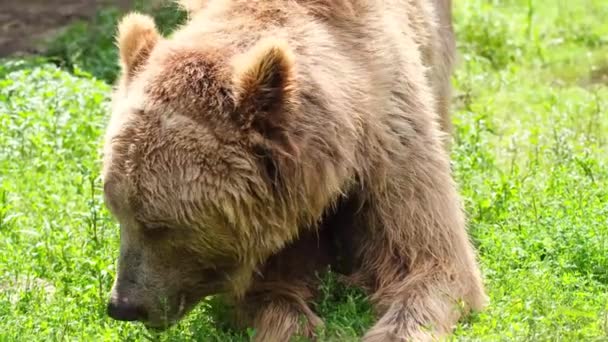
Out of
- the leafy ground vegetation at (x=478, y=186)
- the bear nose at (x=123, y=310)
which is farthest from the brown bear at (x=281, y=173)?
the leafy ground vegetation at (x=478, y=186)

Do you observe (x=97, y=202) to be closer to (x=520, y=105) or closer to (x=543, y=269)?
(x=543, y=269)

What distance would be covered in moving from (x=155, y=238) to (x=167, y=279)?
7.0 inches

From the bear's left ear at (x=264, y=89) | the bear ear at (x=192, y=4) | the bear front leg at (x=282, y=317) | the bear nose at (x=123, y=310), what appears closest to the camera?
the bear's left ear at (x=264, y=89)

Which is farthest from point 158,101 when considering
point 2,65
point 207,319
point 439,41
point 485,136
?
point 2,65

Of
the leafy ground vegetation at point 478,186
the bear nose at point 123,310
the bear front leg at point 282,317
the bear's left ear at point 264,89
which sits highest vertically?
the bear's left ear at point 264,89

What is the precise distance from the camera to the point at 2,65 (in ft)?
28.7

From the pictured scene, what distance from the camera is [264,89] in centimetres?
455

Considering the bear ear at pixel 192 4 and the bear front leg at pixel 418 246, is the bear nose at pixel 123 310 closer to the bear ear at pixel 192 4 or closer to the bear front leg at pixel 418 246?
the bear front leg at pixel 418 246

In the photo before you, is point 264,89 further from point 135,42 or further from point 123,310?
point 123,310

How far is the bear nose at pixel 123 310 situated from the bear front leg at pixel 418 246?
99 centimetres

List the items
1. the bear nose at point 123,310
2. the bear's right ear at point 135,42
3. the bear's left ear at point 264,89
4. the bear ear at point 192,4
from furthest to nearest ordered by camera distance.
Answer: the bear ear at point 192,4 < the bear's right ear at point 135,42 < the bear nose at point 123,310 < the bear's left ear at point 264,89

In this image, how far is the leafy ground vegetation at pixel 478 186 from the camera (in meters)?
5.08

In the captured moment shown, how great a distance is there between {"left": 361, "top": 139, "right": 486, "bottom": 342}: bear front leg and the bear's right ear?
113cm

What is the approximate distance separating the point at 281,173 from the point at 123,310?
83cm
